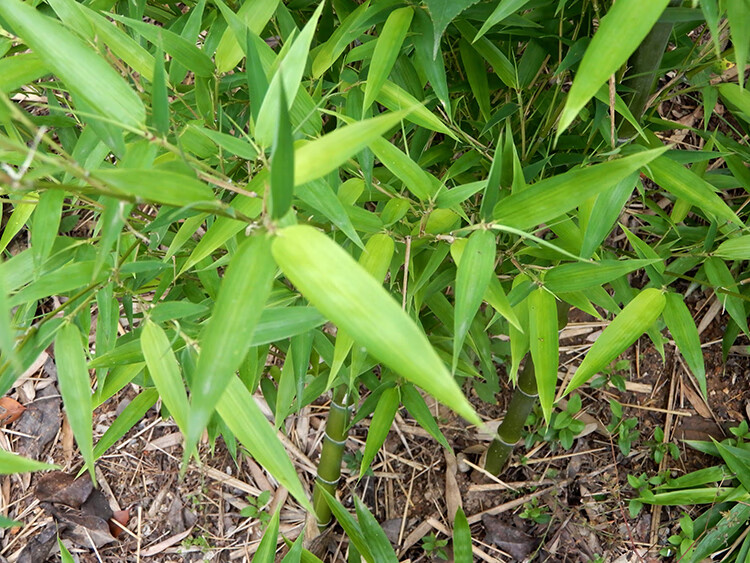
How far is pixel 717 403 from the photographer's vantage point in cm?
146

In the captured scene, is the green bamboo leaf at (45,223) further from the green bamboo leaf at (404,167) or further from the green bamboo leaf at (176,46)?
the green bamboo leaf at (404,167)

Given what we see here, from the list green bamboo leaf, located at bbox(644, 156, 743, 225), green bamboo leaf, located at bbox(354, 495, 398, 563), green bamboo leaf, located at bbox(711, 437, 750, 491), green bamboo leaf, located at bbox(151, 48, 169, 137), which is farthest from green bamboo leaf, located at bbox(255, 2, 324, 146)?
green bamboo leaf, located at bbox(711, 437, 750, 491)

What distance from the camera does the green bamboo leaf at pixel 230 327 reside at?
17.3 inches

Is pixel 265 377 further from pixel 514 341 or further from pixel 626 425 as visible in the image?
pixel 626 425

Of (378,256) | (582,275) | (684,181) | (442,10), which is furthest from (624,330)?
(442,10)

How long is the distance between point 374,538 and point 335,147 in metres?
0.81

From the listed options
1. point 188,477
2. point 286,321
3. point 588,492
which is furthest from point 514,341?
point 188,477

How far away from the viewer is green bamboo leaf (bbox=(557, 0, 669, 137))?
0.53 meters

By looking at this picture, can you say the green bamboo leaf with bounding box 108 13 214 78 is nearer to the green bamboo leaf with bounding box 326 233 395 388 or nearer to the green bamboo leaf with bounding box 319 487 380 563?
the green bamboo leaf with bounding box 326 233 395 388

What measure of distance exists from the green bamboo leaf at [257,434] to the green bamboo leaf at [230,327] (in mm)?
106

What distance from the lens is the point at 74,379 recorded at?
675mm

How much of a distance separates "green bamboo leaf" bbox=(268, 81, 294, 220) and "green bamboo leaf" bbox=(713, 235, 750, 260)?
70cm

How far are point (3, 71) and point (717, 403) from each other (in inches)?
60.2

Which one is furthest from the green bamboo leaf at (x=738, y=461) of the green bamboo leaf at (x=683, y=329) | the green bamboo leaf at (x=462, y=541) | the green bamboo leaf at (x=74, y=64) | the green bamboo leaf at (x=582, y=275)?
the green bamboo leaf at (x=74, y=64)
